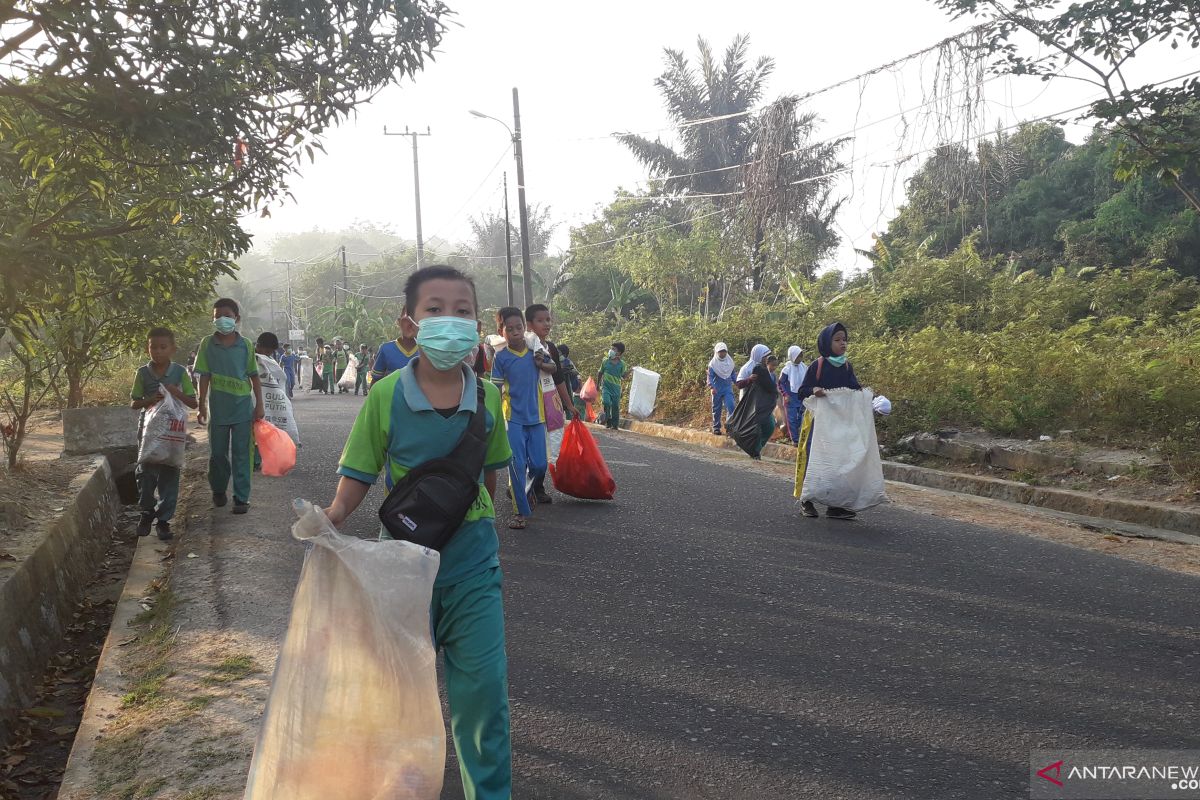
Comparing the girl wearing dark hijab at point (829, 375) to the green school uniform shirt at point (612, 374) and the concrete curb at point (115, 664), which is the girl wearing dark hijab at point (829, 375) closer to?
the concrete curb at point (115, 664)

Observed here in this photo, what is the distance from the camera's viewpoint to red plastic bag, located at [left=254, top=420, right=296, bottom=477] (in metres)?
8.58

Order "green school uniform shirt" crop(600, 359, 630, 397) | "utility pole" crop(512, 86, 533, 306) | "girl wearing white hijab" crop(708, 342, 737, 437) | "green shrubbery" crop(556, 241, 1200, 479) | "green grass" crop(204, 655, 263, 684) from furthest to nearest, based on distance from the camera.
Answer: "utility pole" crop(512, 86, 533, 306) → "green school uniform shirt" crop(600, 359, 630, 397) → "girl wearing white hijab" crop(708, 342, 737, 437) → "green shrubbery" crop(556, 241, 1200, 479) → "green grass" crop(204, 655, 263, 684)

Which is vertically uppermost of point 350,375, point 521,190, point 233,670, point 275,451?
point 521,190

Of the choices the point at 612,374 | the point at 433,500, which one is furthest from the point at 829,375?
the point at 612,374

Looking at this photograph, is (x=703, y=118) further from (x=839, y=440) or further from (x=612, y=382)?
(x=839, y=440)

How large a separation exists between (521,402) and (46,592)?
A: 11.9ft

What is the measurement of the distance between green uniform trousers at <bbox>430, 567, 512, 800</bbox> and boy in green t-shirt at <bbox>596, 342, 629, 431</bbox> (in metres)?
14.9

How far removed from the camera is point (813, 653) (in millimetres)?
4902

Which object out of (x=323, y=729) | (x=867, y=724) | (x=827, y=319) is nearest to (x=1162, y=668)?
(x=867, y=724)

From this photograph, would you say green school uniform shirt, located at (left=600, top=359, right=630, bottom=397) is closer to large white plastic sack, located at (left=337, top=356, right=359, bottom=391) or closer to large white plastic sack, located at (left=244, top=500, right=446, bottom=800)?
large white plastic sack, located at (left=337, top=356, right=359, bottom=391)

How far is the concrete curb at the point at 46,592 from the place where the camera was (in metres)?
5.09

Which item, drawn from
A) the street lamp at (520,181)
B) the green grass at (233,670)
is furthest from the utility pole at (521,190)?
the green grass at (233,670)

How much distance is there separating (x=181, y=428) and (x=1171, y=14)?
28.0 ft

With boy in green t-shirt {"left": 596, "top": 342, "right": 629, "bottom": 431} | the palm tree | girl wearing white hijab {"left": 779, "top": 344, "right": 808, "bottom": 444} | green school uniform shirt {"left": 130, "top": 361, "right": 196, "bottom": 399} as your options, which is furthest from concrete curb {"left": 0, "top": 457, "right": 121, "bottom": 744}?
the palm tree
